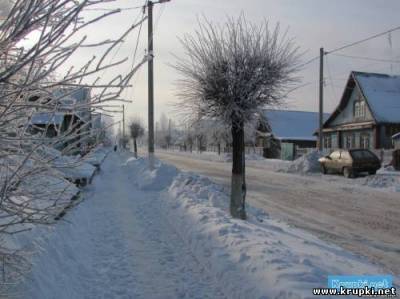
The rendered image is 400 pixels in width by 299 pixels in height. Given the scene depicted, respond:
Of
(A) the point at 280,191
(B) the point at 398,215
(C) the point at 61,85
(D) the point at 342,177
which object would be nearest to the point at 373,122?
(D) the point at 342,177

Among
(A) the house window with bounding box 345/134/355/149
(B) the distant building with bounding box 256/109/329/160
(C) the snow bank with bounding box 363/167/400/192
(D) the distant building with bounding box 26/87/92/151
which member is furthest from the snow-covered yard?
(B) the distant building with bounding box 256/109/329/160

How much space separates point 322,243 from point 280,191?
369 inches

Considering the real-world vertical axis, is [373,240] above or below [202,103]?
below

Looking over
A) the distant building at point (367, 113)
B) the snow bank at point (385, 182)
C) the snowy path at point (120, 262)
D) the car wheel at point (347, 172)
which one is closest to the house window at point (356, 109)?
the distant building at point (367, 113)

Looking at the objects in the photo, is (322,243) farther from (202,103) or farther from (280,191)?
(280,191)

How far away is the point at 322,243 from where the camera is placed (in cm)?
796

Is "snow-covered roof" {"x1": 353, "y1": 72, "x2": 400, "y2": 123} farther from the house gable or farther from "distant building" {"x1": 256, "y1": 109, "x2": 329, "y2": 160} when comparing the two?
"distant building" {"x1": 256, "y1": 109, "x2": 329, "y2": 160}

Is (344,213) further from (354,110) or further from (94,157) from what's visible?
(354,110)

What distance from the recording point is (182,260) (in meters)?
6.87

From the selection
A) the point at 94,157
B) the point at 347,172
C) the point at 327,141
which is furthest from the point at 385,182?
the point at 327,141

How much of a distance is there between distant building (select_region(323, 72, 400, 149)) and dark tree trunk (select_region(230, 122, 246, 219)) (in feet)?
84.8

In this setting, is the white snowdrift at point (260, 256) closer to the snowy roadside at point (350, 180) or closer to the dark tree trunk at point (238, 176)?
the dark tree trunk at point (238, 176)

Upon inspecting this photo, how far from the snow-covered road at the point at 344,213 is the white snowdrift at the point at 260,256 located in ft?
2.02

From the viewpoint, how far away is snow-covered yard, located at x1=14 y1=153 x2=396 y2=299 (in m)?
4.93
